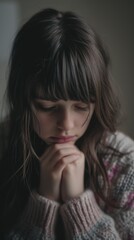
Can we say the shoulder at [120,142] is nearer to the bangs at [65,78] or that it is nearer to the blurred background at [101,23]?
the blurred background at [101,23]

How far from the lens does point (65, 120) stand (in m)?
0.75

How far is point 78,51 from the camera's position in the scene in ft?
2.41

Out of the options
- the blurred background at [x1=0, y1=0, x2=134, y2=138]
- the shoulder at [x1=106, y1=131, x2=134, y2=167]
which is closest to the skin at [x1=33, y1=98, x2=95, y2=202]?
the shoulder at [x1=106, y1=131, x2=134, y2=167]

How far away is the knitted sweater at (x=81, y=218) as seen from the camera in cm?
77

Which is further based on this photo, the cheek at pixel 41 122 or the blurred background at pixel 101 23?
the blurred background at pixel 101 23

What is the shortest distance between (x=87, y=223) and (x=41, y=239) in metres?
0.10

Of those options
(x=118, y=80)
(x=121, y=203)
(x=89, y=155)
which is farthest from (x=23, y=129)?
(x=118, y=80)

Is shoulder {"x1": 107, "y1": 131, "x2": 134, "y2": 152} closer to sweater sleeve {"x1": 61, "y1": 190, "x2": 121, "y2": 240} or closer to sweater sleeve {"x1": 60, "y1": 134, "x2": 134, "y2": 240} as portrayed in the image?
sweater sleeve {"x1": 60, "y1": 134, "x2": 134, "y2": 240}

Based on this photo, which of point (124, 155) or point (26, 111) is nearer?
point (26, 111)

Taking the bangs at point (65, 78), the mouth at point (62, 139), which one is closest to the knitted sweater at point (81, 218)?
the mouth at point (62, 139)

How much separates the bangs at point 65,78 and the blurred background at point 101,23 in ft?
1.17

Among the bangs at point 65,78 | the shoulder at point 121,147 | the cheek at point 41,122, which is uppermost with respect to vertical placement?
the bangs at point 65,78

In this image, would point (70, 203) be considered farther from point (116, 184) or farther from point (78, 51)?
point (78, 51)

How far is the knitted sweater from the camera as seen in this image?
2.53 ft
